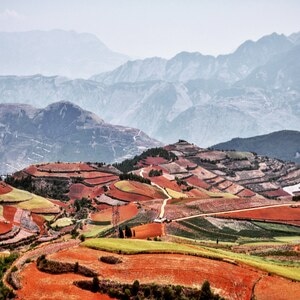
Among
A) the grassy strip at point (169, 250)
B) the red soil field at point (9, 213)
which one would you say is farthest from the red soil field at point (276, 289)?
the red soil field at point (9, 213)

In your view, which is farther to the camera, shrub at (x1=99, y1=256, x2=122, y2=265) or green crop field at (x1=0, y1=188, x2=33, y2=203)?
green crop field at (x1=0, y1=188, x2=33, y2=203)

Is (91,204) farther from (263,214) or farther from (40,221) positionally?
(263,214)

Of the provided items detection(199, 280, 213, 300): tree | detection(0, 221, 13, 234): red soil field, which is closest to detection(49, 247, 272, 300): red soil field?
detection(199, 280, 213, 300): tree

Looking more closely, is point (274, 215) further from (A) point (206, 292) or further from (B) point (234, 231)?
(A) point (206, 292)

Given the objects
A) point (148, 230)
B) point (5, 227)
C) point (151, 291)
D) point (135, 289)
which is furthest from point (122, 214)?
point (151, 291)

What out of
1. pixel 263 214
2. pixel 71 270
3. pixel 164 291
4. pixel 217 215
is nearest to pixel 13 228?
pixel 217 215

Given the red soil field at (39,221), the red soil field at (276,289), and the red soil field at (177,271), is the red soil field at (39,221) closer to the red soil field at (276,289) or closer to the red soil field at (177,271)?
the red soil field at (177,271)

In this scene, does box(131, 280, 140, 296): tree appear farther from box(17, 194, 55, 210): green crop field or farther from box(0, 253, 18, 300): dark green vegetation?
box(17, 194, 55, 210): green crop field
